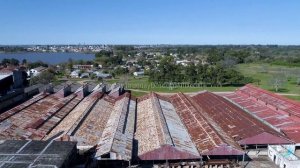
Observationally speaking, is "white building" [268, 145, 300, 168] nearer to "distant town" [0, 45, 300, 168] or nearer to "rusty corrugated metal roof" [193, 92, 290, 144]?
Result: "distant town" [0, 45, 300, 168]

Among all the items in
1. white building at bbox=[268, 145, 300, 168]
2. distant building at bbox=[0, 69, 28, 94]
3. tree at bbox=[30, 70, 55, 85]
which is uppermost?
distant building at bbox=[0, 69, 28, 94]

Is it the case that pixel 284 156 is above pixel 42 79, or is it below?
below

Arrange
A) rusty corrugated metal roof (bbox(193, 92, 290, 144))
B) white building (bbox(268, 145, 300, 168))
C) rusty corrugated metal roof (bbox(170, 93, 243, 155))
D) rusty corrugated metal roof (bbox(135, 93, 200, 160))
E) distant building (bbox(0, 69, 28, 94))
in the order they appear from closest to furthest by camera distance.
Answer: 1. rusty corrugated metal roof (bbox(135, 93, 200, 160))
2. white building (bbox(268, 145, 300, 168))
3. rusty corrugated metal roof (bbox(170, 93, 243, 155))
4. rusty corrugated metal roof (bbox(193, 92, 290, 144))
5. distant building (bbox(0, 69, 28, 94))

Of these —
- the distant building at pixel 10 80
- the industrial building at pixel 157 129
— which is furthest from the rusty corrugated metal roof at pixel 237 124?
the distant building at pixel 10 80

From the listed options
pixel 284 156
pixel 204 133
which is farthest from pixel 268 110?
pixel 204 133

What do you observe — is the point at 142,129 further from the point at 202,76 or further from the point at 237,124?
the point at 202,76

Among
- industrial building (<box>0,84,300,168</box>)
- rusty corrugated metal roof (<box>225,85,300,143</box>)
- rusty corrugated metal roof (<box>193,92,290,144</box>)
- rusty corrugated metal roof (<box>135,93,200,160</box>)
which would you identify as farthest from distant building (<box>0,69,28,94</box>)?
rusty corrugated metal roof (<box>225,85,300,143</box>)

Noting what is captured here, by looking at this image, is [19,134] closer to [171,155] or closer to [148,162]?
[148,162]

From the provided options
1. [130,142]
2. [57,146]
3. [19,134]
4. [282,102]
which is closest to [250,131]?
[130,142]
